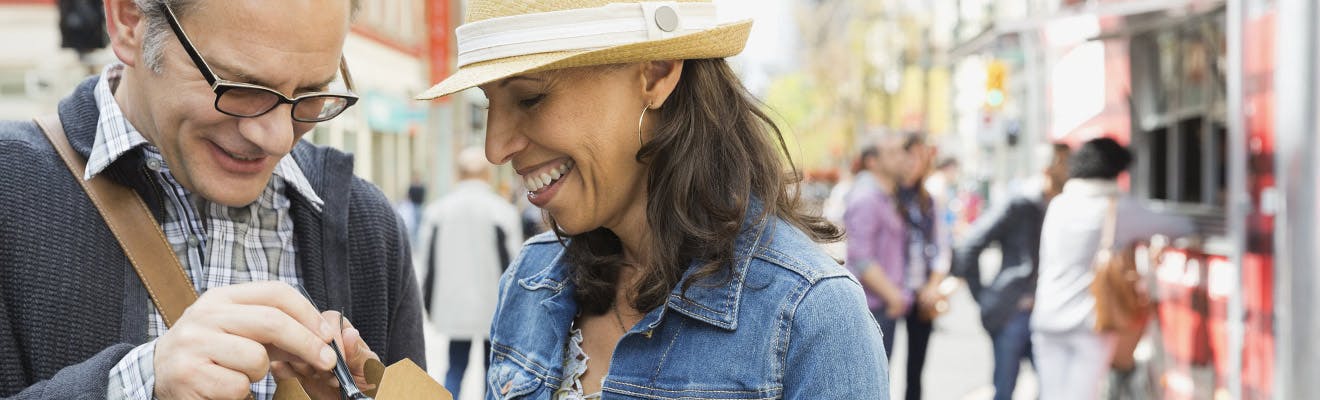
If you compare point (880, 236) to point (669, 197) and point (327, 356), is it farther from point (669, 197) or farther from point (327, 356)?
point (327, 356)

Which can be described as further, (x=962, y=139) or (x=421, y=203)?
(x=962, y=139)

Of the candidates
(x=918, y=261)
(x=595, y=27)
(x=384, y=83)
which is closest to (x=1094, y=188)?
(x=918, y=261)

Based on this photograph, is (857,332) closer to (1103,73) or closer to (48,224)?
(48,224)

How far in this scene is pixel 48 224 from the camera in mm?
1644

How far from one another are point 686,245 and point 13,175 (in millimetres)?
982

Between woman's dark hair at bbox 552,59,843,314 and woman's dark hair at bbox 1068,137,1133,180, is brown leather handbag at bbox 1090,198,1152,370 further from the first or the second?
woman's dark hair at bbox 552,59,843,314

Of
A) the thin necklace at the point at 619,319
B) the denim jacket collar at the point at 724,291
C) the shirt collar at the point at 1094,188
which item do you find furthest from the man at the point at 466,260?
the denim jacket collar at the point at 724,291

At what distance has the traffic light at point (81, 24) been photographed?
7.27 metres

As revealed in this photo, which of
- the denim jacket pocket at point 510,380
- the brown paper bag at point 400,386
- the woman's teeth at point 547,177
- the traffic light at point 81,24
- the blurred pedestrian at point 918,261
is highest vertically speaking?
the traffic light at point 81,24

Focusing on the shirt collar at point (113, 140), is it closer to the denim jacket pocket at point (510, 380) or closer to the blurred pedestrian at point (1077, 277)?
the denim jacket pocket at point (510, 380)

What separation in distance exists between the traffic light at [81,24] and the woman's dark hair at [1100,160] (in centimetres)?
575

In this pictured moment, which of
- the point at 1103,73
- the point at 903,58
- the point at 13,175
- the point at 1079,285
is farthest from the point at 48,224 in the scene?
the point at 903,58

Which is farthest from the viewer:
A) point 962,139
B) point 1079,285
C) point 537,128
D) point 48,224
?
point 962,139

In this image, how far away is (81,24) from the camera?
727cm
